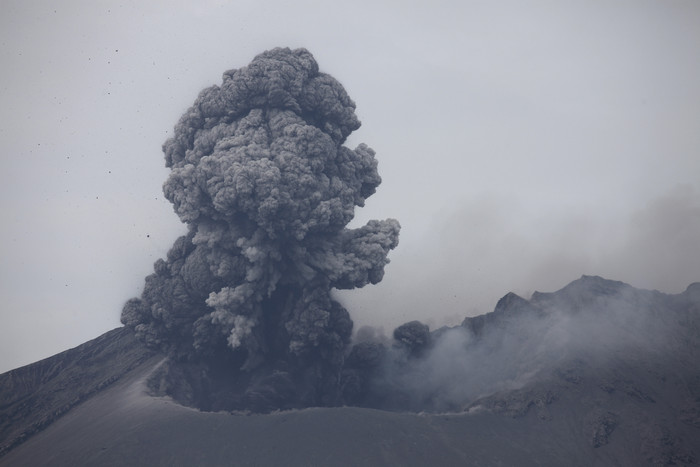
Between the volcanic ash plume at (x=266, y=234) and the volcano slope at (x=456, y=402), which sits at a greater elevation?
the volcanic ash plume at (x=266, y=234)

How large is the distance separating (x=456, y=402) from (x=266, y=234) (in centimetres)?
1448

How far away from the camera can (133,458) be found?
2677cm

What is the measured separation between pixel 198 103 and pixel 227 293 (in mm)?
11606

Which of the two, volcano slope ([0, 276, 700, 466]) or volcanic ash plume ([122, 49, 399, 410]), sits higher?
volcanic ash plume ([122, 49, 399, 410])

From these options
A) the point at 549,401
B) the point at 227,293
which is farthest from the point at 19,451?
the point at 549,401

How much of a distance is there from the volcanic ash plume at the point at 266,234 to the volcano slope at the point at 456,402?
3.58 m

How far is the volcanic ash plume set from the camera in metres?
31.7

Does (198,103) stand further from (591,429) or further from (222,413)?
(591,429)

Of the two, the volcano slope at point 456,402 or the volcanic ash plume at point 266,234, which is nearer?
the volcano slope at point 456,402

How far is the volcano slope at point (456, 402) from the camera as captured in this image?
1081 inches

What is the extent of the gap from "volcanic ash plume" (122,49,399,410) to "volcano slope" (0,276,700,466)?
3.58m

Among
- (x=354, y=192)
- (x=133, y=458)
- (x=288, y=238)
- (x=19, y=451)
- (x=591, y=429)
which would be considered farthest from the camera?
(x=354, y=192)

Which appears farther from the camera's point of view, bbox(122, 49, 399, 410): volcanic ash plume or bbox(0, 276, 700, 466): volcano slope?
bbox(122, 49, 399, 410): volcanic ash plume

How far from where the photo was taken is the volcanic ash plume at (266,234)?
31.7 m
